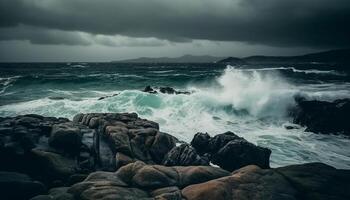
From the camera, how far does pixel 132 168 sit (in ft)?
30.1

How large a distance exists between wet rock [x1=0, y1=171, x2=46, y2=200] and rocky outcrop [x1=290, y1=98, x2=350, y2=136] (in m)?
16.7

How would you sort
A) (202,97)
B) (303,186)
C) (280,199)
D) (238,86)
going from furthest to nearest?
(238,86), (202,97), (303,186), (280,199)

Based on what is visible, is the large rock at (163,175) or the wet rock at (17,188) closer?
the wet rock at (17,188)

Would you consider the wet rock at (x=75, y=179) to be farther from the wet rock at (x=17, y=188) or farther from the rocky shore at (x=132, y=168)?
the wet rock at (x=17, y=188)

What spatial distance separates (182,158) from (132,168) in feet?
8.86

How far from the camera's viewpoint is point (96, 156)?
11.9 m

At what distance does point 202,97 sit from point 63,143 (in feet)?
Result: 54.3

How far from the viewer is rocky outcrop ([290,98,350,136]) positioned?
1927 centimetres

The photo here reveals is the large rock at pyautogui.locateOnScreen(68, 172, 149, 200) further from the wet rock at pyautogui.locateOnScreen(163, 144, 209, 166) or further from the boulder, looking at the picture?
the boulder

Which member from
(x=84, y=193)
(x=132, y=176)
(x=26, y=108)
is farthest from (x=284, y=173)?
(x=26, y=108)

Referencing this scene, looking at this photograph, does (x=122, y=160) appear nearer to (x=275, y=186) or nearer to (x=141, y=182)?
(x=141, y=182)

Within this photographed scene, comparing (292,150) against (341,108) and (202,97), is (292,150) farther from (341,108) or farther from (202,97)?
(202,97)

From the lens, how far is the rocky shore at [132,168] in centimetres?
801

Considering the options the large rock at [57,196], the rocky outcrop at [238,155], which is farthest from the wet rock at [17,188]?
the rocky outcrop at [238,155]
